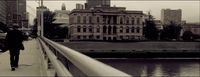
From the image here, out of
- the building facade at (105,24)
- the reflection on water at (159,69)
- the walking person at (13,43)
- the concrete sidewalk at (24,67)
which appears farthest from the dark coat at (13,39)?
the building facade at (105,24)

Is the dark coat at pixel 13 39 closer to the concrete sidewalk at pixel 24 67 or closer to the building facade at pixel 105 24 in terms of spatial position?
the concrete sidewalk at pixel 24 67

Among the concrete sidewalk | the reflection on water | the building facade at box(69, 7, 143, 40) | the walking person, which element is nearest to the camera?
the concrete sidewalk

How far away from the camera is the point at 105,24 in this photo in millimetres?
145125

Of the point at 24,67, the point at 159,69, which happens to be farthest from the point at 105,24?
the point at 24,67

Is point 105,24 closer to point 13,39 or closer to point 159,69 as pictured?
point 159,69

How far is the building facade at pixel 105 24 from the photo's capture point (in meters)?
143

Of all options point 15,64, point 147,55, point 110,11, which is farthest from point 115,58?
point 15,64

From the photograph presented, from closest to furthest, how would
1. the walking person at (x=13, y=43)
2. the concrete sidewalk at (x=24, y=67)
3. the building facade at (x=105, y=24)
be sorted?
1. the concrete sidewalk at (x=24, y=67)
2. the walking person at (x=13, y=43)
3. the building facade at (x=105, y=24)

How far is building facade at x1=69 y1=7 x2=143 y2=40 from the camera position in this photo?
143 metres

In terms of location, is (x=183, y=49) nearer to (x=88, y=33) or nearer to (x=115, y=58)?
(x=115, y=58)

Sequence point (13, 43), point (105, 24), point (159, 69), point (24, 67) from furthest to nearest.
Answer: point (105, 24)
point (159, 69)
point (24, 67)
point (13, 43)

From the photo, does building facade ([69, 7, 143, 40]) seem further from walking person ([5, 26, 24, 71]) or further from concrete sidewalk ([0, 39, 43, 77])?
walking person ([5, 26, 24, 71])

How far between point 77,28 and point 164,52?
45.4 metres

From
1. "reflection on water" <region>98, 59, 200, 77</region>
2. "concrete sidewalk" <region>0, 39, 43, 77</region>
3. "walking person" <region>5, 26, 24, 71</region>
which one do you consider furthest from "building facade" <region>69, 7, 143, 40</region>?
"walking person" <region>5, 26, 24, 71</region>
